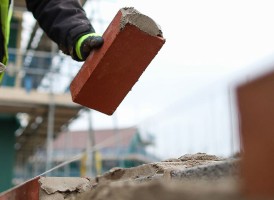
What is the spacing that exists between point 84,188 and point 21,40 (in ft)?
30.3

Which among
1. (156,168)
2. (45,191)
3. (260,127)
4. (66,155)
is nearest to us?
(260,127)

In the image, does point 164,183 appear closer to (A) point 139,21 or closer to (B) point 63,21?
(A) point 139,21

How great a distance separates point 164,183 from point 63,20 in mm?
1675

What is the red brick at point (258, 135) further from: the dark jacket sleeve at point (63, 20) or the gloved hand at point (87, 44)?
the dark jacket sleeve at point (63, 20)

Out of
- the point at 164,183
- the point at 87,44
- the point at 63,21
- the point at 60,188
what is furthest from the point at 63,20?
the point at 164,183

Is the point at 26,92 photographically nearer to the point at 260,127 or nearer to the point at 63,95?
the point at 63,95

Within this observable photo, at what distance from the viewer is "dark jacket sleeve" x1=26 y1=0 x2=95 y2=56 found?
2350mm

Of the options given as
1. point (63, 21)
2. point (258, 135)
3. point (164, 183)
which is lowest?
point (63, 21)

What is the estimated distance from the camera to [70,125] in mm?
10992

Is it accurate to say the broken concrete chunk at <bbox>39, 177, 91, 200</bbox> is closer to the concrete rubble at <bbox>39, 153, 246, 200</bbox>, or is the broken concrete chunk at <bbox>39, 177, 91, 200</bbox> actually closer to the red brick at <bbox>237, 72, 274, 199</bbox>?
the concrete rubble at <bbox>39, 153, 246, 200</bbox>

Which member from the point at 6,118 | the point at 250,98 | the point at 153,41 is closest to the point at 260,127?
the point at 250,98

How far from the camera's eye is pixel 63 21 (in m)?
2.47

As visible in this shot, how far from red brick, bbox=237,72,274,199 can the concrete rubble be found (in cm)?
4

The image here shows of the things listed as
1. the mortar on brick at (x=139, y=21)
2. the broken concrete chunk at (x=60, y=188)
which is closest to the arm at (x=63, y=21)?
the mortar on brick at (x=139, y=21)
